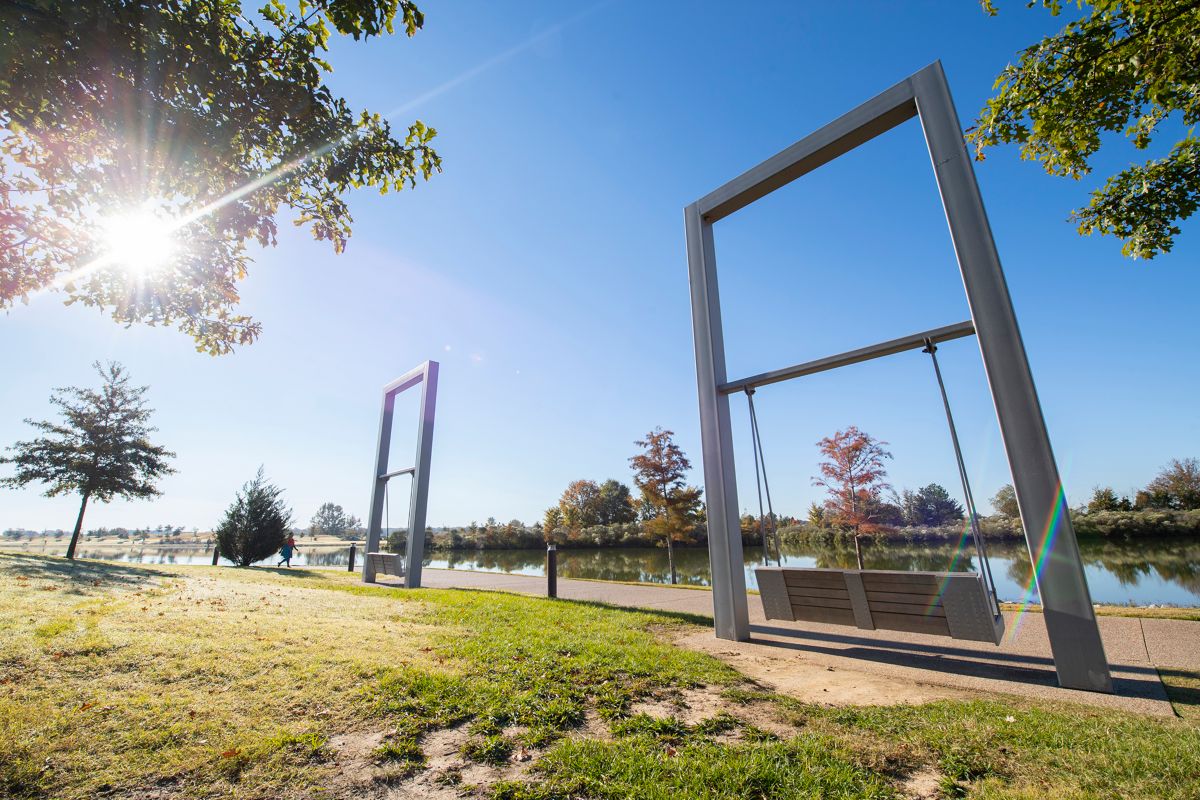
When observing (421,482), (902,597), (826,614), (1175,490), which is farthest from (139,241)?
(1175,490)

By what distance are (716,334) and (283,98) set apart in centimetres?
511

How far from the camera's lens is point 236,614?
5797 mm

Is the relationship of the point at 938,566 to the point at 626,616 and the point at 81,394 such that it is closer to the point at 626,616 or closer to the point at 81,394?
the point at 626,616

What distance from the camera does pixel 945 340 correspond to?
4910 millimetres

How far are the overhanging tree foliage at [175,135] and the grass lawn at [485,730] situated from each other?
132 inches

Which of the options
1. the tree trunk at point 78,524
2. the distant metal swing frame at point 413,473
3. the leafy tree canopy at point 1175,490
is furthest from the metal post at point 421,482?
the leafy tree canopy at point 1175,490

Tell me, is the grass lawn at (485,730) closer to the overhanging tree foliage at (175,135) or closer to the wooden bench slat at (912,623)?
the wooden bench slat at (912,623)

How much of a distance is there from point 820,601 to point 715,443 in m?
2.06

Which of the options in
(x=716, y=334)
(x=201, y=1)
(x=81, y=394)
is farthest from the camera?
(x=81, y=394)

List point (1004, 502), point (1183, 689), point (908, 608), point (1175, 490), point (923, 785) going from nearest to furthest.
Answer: point (923, 785) → point (1183, 689) → point (908, 608) → point (1175, 490) → point (1004, 502)

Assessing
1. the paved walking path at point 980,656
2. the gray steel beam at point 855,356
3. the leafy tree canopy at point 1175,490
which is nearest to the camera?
the paved walking path at point 980,656

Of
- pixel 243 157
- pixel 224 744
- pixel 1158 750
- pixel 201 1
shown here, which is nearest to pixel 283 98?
pixel 201 1

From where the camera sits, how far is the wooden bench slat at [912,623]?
14.4ft

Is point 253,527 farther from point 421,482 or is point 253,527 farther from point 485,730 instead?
point 485,730
